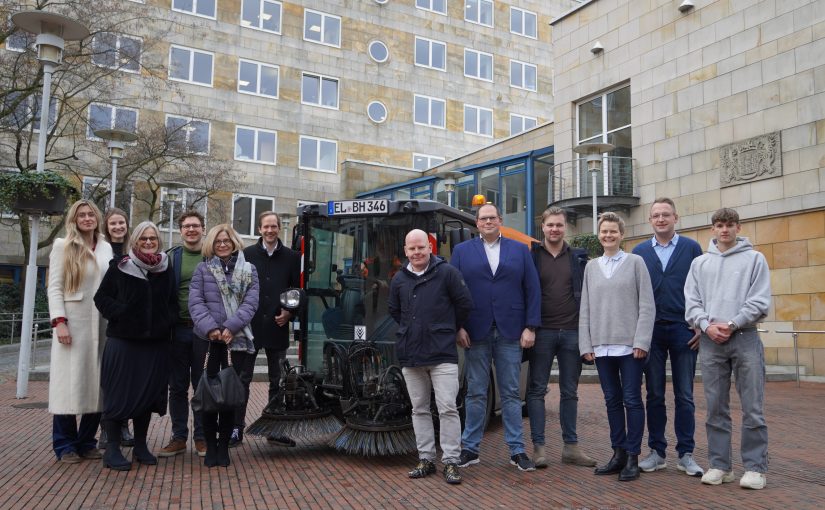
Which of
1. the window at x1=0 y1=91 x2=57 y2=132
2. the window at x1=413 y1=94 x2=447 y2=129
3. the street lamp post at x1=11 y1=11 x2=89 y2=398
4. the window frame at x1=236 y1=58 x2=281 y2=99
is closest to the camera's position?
the street lamp post at x1=11 y1=11 x2=89 y2=398

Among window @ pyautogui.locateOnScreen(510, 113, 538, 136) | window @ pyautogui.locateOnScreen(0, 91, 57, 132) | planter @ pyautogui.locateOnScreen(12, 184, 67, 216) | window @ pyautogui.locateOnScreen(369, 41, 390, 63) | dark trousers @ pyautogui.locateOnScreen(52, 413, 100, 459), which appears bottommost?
dark trousers @ pyautogui.locateOnScreen(52, 413, 100, 459)

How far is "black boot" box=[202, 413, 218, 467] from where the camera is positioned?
5.73 meters

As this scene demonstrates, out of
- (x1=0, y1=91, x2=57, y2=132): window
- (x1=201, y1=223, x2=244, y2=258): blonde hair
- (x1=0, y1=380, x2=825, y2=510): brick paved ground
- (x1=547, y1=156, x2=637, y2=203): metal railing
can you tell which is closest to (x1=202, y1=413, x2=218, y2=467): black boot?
(x1=0, y1=380, x2=825, y2=510): brick paved ground

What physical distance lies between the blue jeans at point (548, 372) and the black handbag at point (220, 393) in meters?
2.41

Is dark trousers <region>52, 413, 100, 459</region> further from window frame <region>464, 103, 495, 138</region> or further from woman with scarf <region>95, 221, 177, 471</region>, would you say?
window frame <region>464, 103, 495, 138</region>

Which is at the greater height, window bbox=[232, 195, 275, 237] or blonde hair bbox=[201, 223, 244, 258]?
window bbox=[232, 195, 275, 237]

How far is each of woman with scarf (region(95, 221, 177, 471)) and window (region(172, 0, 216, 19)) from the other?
26875 millimetres

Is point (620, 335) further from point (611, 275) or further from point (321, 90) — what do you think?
point (321, 90)

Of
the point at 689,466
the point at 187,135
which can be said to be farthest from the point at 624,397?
the point at 187,135

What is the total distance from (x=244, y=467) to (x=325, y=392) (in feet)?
3.54

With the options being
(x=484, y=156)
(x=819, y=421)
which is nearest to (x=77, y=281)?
(x=819, y=421)

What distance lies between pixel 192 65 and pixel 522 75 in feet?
57.5

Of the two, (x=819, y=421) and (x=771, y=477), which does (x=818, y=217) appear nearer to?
(x=819, y=421)

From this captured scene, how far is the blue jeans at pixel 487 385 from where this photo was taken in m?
5.77
